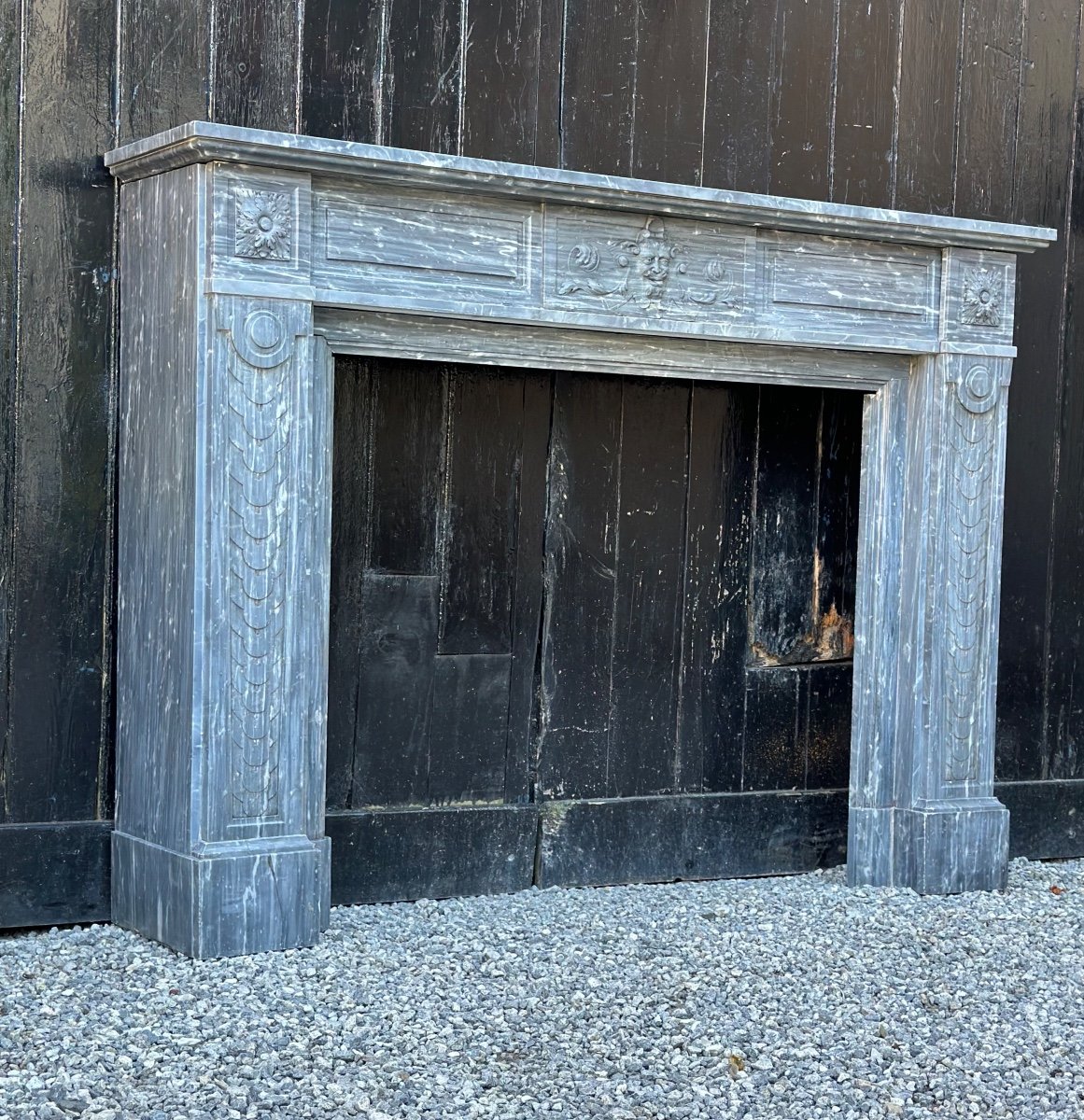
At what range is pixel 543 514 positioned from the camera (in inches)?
170

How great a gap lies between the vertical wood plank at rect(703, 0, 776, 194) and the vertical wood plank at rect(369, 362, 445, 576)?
102cm

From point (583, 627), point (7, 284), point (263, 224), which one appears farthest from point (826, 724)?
point (7, 284)

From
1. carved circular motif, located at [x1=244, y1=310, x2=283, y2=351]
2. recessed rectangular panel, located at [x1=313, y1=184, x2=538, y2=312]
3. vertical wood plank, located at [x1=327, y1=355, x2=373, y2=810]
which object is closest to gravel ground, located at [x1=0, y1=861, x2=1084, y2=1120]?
vertical wood plank, located at [x1=327, y1=355, x2=373, y2=810]

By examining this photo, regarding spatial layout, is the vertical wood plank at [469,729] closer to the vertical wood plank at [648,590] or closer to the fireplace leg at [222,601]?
the vertical wood plank at [648,590]

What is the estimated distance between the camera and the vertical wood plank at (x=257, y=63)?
3.83m

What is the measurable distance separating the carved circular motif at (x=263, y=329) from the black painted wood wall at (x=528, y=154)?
48cm

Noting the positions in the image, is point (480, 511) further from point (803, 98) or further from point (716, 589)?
point (803, 98)

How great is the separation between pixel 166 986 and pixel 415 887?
0.97 metres

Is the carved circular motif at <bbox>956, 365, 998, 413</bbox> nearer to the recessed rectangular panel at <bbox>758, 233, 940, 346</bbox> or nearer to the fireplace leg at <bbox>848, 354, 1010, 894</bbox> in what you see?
the fireplace leg at <bbox>848, 354, 1010, 894</bbox>

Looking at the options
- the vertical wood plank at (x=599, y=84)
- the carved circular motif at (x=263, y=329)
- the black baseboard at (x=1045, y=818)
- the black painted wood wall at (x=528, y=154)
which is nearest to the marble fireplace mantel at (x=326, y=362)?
the carved circular motif at (x=263, y=329)

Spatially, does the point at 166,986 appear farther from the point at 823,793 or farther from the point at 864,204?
the point at 864,204

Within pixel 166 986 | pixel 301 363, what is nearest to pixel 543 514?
pixel 301 363

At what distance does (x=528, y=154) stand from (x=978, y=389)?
4.47ft

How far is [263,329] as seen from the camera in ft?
11.4
